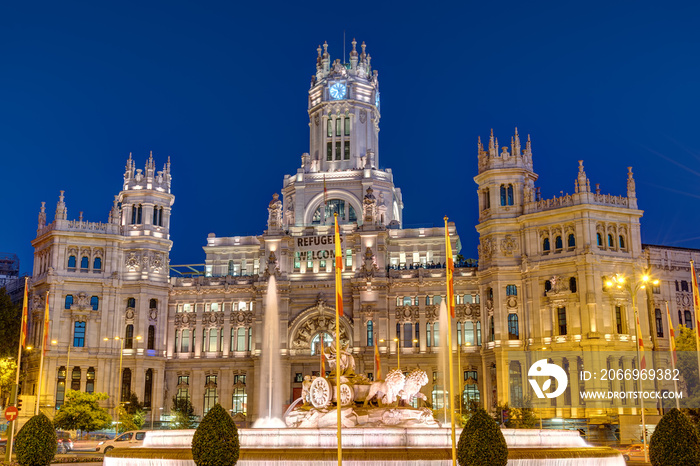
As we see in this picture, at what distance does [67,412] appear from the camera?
74.4 meters

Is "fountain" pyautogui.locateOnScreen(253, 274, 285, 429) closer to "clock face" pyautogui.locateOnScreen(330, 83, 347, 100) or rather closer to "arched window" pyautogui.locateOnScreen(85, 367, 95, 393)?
"arched window" pyautogui.locateOnScreen(85, 367, 95, 393)

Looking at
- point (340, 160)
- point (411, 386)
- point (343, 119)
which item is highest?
point (343, 119)

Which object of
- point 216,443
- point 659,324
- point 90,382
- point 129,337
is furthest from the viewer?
point 129,337

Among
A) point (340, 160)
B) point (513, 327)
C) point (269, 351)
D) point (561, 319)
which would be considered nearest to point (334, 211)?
point (340, 160)

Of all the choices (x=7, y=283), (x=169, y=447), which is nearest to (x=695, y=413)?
(x=169, y=447)

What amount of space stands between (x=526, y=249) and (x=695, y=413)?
2732 centimetres

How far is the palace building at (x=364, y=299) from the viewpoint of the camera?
8412 centimetres

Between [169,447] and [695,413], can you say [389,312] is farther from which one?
[169,447]

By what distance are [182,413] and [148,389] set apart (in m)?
11.4

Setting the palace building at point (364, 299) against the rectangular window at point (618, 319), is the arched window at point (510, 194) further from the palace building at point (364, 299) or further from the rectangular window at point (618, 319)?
the rectangular window at point (618, 319)

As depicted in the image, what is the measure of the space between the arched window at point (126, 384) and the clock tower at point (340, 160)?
2637 centimetres

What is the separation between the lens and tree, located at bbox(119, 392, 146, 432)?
79688 millimetres

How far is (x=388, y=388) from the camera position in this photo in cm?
4319

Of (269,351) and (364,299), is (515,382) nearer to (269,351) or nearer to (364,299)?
(364,299)
